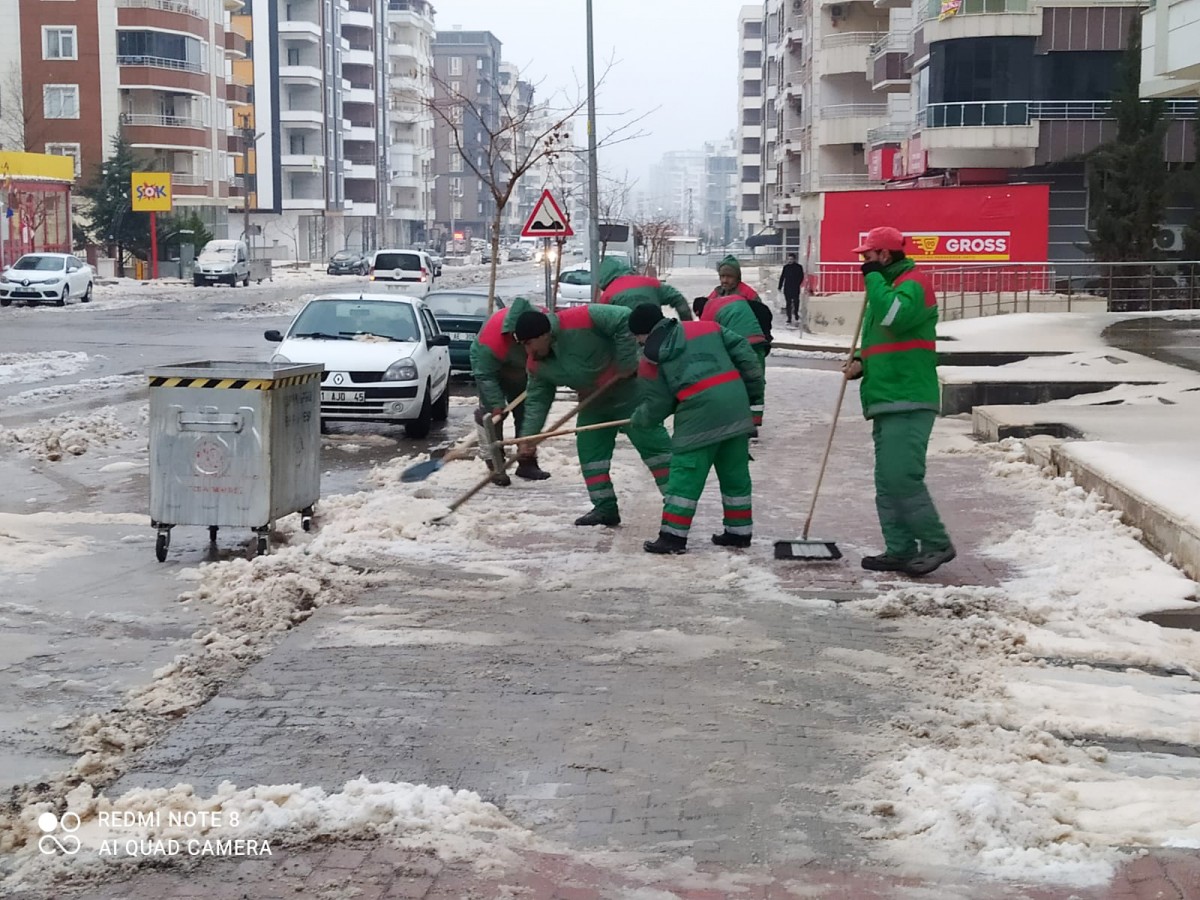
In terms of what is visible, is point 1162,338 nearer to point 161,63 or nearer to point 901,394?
point 901,394

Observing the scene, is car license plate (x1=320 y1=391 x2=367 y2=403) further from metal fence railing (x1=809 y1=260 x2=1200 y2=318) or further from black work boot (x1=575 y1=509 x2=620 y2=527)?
metal fence railing (x1=809 y1=260 x2=1200 y2=318)

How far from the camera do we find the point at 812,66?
2702 inches

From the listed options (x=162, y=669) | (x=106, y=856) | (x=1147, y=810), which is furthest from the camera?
(x=162, y=669)

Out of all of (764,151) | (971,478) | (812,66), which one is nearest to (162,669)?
(971,478)

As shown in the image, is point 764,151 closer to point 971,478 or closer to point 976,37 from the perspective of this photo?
point 976,37

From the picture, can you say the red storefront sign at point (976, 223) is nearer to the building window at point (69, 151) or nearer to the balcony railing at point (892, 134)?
the balcony railing at point (892, 134)

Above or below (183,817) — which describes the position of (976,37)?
above

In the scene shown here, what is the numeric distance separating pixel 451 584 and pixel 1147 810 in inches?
170

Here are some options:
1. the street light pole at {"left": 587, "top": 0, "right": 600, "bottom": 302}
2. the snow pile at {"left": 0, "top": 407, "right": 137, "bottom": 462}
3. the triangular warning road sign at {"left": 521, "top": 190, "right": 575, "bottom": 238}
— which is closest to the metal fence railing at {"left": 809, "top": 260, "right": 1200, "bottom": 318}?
the street light pole at {"left": 587, "top": 0, "right": 600, "bottom": 302}

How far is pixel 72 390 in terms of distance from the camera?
20250mm

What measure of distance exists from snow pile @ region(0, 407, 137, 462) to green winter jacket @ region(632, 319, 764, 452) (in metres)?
6.69

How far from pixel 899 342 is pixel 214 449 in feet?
12.7

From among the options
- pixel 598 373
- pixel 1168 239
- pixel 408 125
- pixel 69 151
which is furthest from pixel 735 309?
pixel 408 125

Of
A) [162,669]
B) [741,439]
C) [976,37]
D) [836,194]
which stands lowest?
[162,669]
